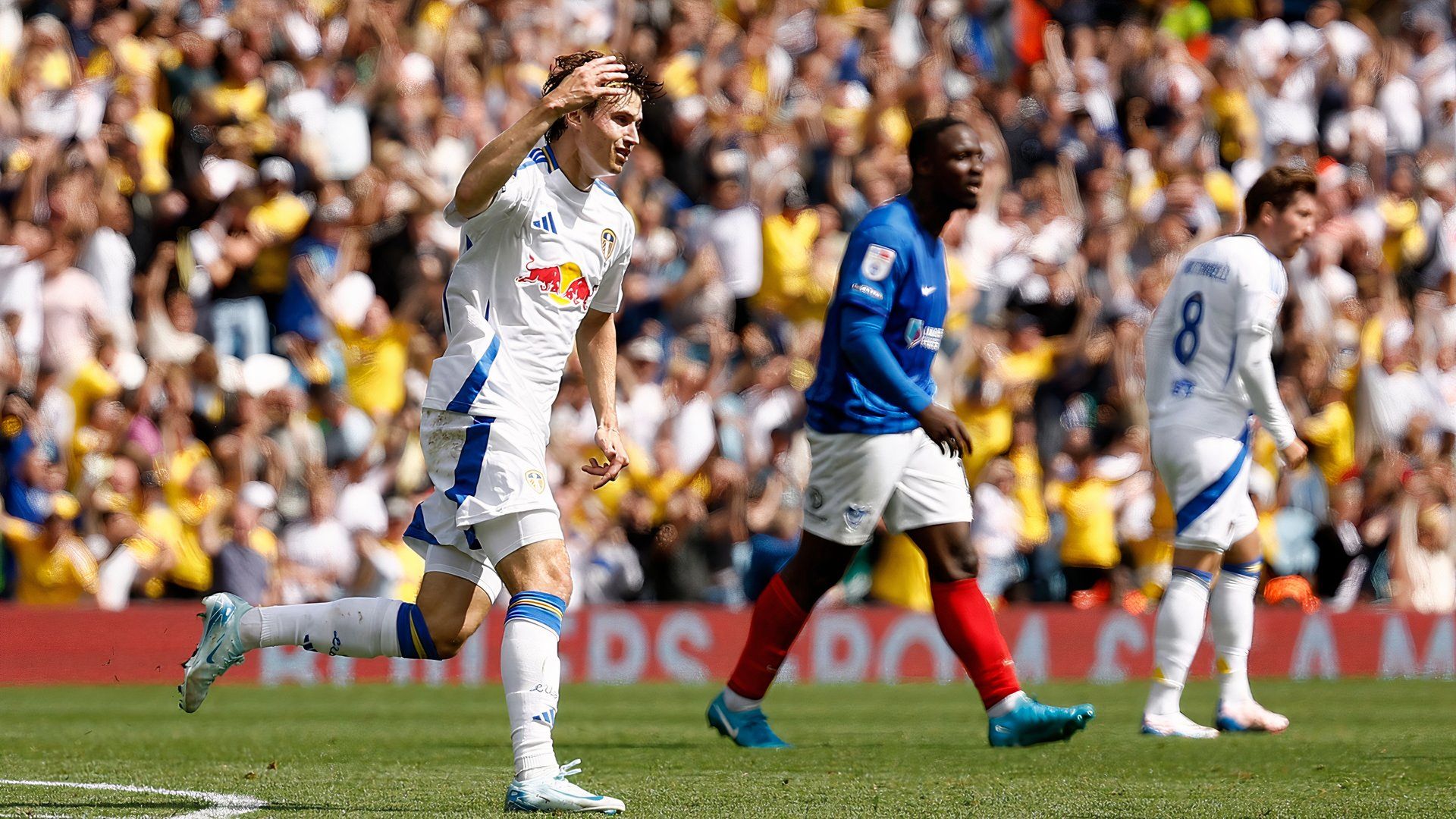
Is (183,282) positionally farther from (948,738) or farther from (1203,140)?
(1203,140)

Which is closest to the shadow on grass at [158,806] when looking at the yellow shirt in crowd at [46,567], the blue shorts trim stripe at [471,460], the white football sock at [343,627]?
the white football sock at [343,627]

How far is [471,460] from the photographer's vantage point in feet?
18.6

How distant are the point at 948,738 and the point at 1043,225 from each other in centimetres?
939

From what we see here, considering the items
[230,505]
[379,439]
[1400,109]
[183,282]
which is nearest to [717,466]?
[379,439]

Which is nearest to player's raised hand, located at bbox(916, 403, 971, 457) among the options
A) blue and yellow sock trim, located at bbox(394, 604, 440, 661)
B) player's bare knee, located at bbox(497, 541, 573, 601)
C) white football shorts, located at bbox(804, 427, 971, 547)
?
white football shorts, located at bbox(804, 427, 971, 547)

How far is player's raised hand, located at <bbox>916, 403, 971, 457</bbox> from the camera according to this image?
704 cm

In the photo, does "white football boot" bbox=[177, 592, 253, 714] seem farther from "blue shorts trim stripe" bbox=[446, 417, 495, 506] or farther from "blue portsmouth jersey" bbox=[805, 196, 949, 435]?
"blue portsmouth jersey" bbox=[805, 196, 949, 435]

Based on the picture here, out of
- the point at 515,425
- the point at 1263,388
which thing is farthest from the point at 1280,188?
the point at 515,425

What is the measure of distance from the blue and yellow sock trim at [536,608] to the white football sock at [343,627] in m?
0.46

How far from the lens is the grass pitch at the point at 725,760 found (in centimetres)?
581

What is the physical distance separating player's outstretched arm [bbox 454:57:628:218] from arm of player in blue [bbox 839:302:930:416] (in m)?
2.15

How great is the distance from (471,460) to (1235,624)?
4.35 metres

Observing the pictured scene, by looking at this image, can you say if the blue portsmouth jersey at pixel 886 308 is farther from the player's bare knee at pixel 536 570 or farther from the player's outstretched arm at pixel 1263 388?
the player's bare knee at pixel 536 570

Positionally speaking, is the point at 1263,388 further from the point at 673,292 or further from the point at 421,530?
the point at 673,292
